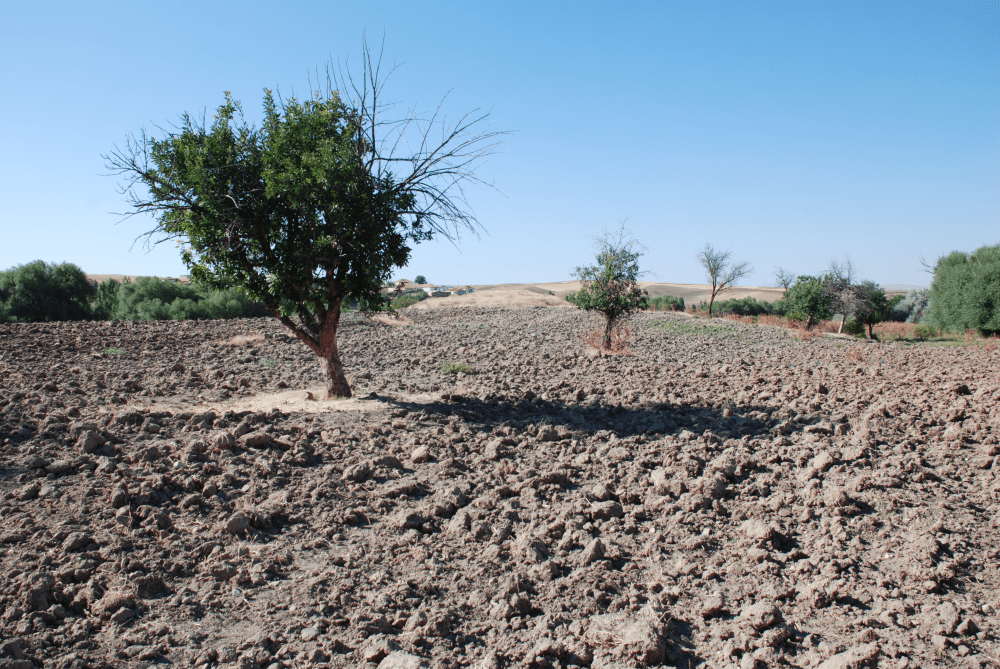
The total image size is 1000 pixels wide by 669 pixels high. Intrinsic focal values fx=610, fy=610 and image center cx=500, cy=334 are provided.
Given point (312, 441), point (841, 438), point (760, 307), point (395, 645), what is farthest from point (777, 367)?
point (760, 307)

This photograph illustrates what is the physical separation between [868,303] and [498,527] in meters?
33.0

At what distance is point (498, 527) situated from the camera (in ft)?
18.7

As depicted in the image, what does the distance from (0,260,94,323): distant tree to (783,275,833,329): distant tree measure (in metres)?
39.2

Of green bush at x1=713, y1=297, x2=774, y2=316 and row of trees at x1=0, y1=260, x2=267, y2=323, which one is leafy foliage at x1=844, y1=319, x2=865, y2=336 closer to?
green bush at x1=713, y1=297, x2=774, y2=316

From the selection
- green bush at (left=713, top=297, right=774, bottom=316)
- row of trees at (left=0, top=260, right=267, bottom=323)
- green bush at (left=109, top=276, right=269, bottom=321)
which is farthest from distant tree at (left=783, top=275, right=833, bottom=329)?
row of trees at (left=0, top=260, right=267, bottom=323)

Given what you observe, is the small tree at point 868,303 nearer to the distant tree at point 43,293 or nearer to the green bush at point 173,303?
the green bush at point 173,303

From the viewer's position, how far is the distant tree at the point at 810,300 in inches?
1359

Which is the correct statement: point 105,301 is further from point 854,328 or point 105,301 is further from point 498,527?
point 854,328

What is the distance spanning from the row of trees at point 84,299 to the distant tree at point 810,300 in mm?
30494

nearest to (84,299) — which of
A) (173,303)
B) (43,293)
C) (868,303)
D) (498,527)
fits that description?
(43,293)

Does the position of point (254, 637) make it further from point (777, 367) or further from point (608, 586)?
point (777, 367)

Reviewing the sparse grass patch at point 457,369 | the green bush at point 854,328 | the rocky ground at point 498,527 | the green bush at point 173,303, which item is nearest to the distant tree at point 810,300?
the green bush at point 854,328

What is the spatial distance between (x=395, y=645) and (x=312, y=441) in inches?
186

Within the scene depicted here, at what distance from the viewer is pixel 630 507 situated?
20.7 feet
